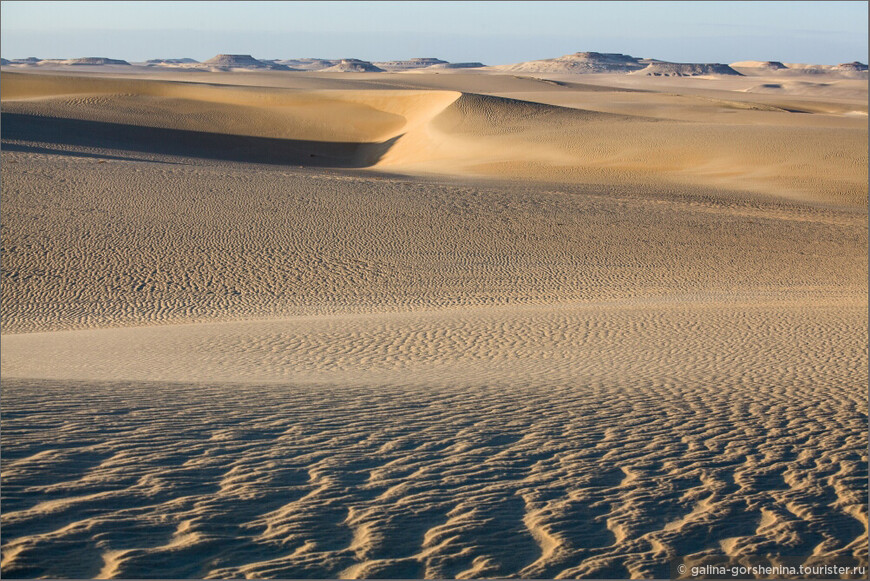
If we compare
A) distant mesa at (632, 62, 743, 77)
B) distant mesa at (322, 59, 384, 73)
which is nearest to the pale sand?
distant mesa at (632, 62, 743, 77)

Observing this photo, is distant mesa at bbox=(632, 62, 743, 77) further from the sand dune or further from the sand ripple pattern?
the sand ripple pattern

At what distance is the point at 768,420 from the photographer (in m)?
7.18

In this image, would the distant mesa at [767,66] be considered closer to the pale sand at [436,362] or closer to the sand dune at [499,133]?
the sand dune at [499,133]

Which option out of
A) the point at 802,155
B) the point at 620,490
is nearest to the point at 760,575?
the point at 620,490

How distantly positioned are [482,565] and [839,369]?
703 centimetres

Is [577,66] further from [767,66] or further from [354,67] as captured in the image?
[354,67]

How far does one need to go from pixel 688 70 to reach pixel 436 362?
176706 millimetres

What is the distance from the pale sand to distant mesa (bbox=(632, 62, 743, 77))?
13970 cm

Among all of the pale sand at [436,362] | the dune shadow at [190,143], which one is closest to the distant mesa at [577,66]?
the dune shadow at [190,143]

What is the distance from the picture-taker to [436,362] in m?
10.4

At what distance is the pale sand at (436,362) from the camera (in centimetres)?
460

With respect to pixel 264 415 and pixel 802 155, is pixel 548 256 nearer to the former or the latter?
pixel 264 415

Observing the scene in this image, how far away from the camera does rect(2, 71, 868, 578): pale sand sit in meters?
4.60

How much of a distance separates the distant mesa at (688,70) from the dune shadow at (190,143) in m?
135
